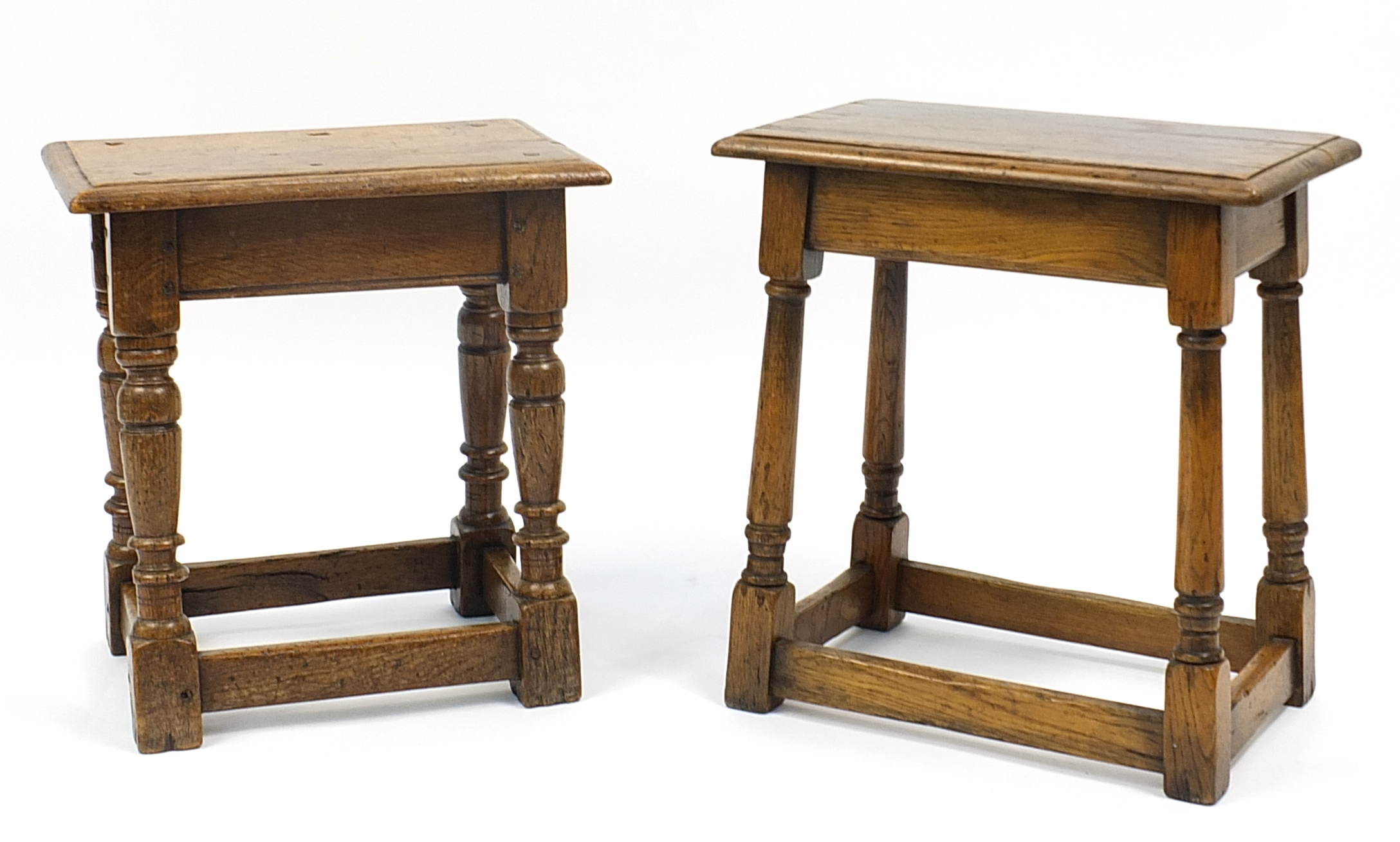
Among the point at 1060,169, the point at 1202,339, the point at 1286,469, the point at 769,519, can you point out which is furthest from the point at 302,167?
the point at 1286,469

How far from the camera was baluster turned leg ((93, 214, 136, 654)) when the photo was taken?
13.0ft

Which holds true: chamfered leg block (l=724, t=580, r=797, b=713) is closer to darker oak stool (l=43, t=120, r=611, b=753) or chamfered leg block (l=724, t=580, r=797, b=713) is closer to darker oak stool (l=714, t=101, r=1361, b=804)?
darker oak stool (l=714, t=101, r=1361, b=804)

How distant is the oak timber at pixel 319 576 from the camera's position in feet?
13.8

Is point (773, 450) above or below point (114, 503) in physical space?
above

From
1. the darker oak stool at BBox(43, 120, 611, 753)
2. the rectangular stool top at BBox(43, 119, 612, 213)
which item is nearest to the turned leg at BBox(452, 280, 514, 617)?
the darker oak stool at BBox(43, 120, 611, 753)

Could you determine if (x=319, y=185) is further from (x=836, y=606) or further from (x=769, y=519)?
(x=836, y=606)

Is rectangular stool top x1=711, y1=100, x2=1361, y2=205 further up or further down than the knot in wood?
further up

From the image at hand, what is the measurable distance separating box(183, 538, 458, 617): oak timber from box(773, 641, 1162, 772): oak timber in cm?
86

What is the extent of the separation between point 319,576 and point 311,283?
0.90 metres

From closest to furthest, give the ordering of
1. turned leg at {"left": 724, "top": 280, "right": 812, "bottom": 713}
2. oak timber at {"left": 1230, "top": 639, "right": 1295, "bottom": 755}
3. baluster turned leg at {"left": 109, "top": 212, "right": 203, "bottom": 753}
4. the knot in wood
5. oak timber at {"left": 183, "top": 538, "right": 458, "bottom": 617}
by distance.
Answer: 1. the knot in wood
2. baluster turned leg at {"left": 109, "top": 212, "right": 203, "bottom": 753}
3. oak timber at {"left": 1230, "top": 639, "right": 1295, "bottom": 755}
4. turned leg at {"left": 724, "top": 280, "right": 812, "bottom": 713}
5. oak timber at {"left": 183, "top": 538, "right": 458, "bottom": 617}

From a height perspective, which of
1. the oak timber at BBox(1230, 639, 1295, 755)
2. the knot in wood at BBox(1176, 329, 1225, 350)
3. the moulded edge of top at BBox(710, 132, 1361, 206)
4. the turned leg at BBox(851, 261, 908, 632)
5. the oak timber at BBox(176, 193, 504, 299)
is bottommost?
the oak timber at BBox(1230, 639, 1295, 755)

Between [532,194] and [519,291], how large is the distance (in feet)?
0.55

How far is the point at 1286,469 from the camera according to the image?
3.86 m

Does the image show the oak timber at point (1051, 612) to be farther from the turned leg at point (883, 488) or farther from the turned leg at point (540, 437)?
the turned leg at point (540, 437)
